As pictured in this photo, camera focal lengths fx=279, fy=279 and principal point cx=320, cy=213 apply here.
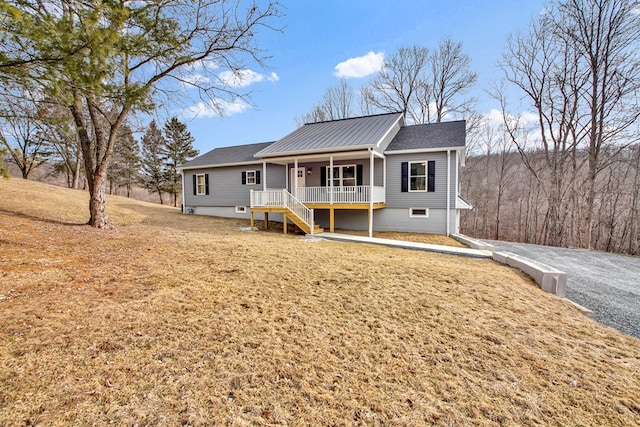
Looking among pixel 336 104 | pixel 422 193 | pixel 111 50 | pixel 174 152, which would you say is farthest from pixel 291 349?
pixel 174 152

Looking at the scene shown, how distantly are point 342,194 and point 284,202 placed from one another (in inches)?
99.2

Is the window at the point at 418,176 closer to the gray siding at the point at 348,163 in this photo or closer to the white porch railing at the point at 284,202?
the gray siding at the point at 348,163

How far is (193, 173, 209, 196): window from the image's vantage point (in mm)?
17281

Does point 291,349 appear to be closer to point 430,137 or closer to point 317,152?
point 317,152

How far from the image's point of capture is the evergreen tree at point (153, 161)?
30.8 metres

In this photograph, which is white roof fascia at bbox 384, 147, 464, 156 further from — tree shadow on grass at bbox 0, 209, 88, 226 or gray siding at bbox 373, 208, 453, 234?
tree shadow on grass at bbox 0, 209, 88, 226

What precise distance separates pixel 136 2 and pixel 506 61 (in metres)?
20.7

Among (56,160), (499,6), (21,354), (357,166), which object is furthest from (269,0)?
(56,160)

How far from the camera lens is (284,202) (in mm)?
11656

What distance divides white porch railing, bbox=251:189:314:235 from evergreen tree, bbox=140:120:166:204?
23.5 metres

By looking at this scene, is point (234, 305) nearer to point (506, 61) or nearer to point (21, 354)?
point (21, 354)

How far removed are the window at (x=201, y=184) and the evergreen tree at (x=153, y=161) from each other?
15.8 m

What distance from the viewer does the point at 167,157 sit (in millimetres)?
31109

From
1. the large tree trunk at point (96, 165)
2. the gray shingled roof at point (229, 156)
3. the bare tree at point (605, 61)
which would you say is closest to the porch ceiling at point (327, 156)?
the gray shingled roof at point (229, 156)
